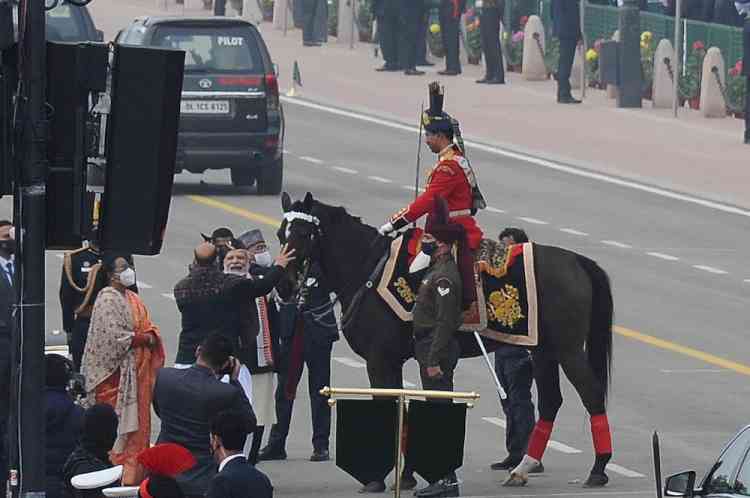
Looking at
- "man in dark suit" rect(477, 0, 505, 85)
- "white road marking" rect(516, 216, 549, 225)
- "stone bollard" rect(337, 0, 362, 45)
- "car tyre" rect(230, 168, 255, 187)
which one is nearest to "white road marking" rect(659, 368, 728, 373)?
"white road marking" rect(516, 216, 549, 225)

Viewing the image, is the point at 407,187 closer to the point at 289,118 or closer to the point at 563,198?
the point at 563,198

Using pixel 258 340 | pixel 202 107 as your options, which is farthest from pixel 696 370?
pixel 202 107

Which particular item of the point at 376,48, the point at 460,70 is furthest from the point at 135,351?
the point at 376,48

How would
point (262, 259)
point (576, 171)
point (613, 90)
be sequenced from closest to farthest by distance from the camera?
point (262, 259) < point (576, 171) < point (613, 90)

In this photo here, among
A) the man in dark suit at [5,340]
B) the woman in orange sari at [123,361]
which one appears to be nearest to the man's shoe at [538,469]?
the woman in orange sari at [123,361]

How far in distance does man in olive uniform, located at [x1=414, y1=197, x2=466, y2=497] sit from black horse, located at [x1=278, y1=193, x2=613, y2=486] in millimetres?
277

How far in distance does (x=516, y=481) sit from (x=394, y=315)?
137 cm

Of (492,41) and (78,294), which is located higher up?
(492,41)

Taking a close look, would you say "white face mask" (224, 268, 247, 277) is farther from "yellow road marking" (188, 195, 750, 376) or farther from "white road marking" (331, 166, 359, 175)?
"white road marking" (331, 166, 359, 175)

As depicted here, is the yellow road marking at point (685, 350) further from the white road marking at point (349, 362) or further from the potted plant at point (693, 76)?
the potted plant at point (693, 76)

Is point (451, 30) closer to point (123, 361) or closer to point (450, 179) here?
point (450, 179)

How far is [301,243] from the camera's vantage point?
53.2ft

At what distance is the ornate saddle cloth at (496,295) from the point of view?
1627cm

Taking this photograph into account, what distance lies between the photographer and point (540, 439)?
16453mm
